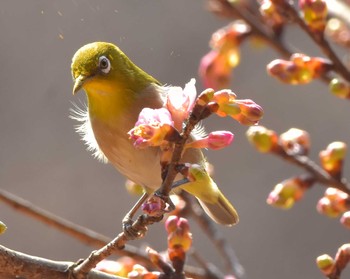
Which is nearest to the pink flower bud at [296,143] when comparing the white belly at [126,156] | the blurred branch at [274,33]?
the blurred branch at [274,33]

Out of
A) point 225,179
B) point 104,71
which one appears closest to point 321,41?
point 104,71

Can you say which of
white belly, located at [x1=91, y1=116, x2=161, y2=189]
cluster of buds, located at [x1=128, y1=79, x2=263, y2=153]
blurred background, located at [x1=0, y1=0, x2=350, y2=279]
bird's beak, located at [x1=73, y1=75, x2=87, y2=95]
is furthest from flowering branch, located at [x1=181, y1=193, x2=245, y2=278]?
blurred background, located at [x1=0, y1=0, x2=350, y2=279]

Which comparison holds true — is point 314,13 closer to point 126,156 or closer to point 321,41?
point 321,41

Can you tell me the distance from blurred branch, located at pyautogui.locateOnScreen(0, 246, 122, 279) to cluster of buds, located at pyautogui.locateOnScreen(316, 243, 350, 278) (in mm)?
287

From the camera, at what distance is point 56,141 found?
2646 millimetres

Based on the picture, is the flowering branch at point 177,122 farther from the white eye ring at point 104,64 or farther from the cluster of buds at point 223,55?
the cluster of buds at point 223,55

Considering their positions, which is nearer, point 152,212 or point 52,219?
point 152,212

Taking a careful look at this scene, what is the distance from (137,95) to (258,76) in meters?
2.10

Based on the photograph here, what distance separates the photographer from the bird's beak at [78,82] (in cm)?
100

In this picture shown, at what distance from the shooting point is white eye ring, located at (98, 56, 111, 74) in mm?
1066

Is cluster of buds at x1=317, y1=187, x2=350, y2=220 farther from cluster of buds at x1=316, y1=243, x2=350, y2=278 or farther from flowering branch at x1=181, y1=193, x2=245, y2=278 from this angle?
flowering branch at x1=181, y1=193, x2=245, y2=278

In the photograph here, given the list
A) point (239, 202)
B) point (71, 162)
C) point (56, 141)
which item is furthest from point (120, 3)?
point (239, 202)

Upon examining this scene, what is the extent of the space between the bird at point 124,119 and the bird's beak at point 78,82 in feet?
0.22

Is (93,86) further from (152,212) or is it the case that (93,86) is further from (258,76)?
(258,76)
